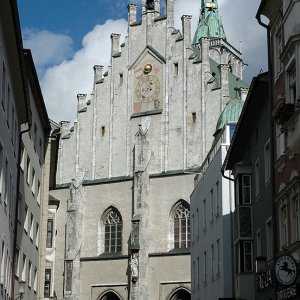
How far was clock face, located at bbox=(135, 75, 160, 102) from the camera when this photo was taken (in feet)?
174

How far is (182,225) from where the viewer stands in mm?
49875

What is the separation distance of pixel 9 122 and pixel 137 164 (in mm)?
28831

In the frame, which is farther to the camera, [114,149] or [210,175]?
[114,149]

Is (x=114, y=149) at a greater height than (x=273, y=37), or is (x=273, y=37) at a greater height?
(x=114, y=149)

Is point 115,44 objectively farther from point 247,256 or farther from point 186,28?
point 247,256

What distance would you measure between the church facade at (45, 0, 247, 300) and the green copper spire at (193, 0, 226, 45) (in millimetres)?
38385

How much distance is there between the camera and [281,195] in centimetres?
1803

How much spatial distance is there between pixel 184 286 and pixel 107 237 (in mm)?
6786

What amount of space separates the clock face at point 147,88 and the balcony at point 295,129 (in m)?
37.8

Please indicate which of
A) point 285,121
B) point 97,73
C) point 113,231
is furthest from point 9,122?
point 97,73

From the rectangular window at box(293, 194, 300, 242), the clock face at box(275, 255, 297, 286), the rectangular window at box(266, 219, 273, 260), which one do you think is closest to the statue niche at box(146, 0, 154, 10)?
the rectangular window at box(266, 219, 273, 260)

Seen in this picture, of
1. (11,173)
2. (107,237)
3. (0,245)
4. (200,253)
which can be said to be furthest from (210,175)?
(107,237)

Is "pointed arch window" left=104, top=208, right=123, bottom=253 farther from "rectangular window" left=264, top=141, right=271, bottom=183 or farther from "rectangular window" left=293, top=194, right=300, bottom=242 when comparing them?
"rectangular window" left=293, top=194, right=300, bottom=242

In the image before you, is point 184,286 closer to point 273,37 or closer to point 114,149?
point 114,149
